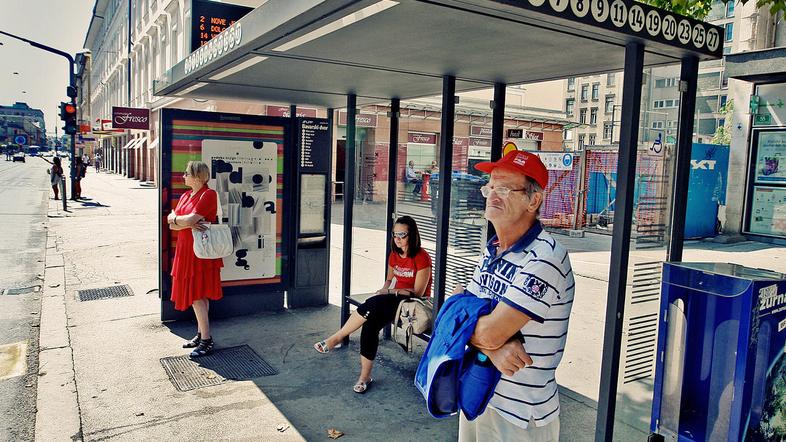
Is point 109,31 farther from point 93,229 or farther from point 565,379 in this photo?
point 565,379

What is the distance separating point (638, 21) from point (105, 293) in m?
6.97

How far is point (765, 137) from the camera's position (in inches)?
548

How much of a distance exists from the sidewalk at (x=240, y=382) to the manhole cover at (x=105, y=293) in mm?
96

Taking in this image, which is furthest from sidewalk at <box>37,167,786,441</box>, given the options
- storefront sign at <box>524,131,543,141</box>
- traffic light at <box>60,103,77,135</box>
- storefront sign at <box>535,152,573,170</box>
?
storefront sign at <box>524,131,543,141</box>

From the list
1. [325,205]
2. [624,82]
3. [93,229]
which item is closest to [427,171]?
[325,205]

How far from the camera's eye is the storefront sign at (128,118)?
26194mm

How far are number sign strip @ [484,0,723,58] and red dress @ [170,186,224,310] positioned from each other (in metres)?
3.54

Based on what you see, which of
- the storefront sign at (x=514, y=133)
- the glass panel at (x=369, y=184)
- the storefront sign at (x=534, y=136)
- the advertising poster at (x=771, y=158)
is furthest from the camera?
the storefront sign at (x=534, y=136)

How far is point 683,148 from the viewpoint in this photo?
10.6 feet

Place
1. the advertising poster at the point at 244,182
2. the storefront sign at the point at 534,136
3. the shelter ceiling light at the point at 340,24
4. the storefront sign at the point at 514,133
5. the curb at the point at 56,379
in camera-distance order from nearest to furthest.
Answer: the shelter ceiling light at the point at 340,24 < the curb at the point at 56,379 < the advertising poster at the point at 244,182 < the storefront sign at the point at 514,133 < the storefront sign at the point at 534,136

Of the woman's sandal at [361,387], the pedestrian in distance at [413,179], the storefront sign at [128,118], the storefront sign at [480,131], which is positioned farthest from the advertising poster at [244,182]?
the storefront sign at [128,118]

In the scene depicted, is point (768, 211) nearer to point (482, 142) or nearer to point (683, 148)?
point (482, 142)

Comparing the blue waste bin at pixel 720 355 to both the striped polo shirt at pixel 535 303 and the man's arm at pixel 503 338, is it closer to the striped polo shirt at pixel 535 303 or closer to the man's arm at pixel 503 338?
the striped polo shirt at pixel 535 303

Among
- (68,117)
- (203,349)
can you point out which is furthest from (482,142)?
(68,117)
